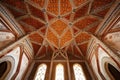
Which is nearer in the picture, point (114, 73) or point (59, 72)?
point (114, 73)

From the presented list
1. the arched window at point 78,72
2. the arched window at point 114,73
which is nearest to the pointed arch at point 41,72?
the arched window at point 78,72

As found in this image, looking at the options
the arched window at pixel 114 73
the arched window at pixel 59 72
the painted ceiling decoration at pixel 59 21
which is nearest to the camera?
the arched window at pixel 114 73

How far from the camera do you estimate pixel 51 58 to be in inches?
469

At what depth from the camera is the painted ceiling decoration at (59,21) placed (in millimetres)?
9625

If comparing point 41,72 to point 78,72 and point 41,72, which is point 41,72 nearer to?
point 41,72

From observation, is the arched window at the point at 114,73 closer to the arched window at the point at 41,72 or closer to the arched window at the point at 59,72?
the arched window at the point at 59,72

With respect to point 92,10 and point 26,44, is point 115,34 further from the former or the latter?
point 26,44

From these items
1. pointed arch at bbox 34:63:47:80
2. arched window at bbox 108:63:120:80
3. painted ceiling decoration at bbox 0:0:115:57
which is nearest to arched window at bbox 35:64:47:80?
pointed arch at bbox 34:63:47:80

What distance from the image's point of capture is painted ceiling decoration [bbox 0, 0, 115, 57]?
9.62 m

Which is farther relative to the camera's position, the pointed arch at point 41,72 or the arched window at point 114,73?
the pointed arch at point 41,72

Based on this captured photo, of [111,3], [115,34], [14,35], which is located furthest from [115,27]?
[14,35]

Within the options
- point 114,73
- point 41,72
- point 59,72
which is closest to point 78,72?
point 59,72

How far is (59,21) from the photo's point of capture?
1078cm

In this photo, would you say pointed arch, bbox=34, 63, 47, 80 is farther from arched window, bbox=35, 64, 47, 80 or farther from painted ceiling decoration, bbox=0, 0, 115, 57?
painted ceiling decoration, bbox=0, 0, 115, 57
